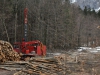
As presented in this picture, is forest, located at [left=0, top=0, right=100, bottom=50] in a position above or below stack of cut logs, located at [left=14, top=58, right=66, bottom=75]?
above

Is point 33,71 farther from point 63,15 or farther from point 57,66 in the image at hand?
point 63,15

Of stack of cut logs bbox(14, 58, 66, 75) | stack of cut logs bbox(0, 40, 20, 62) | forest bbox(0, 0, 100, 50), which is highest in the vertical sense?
forest bbox(0, 0, 100, 50)

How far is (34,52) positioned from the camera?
60.7 ft

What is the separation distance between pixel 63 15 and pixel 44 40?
10.4 metres

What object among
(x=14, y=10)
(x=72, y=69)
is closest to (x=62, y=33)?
(x=14, y=10)

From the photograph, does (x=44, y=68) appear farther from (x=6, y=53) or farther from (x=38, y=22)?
(x=38, y=22)

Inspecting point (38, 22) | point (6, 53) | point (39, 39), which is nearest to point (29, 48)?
point (6, 53)

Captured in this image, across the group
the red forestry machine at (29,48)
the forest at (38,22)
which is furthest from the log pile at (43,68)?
the forest at (38,22)

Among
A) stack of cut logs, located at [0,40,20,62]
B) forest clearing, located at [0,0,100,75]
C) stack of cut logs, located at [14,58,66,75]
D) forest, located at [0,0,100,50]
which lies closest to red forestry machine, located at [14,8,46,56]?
forest clearing, located at [0,0,100,75]

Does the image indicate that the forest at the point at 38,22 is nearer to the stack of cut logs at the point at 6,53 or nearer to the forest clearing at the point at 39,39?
the forest clearing at the point at 39,39

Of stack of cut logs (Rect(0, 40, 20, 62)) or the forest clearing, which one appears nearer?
the forest clearing

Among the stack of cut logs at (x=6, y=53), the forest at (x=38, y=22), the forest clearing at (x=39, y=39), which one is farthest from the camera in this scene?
the forest at (x=38, y=22)

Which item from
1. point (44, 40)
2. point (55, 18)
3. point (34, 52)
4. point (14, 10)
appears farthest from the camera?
point (55, 18)

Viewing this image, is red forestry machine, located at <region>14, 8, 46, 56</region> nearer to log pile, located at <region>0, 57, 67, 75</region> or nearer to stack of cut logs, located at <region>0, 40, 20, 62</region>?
stack of cut logs, located at <region>0, 40, 20, 62</region>
